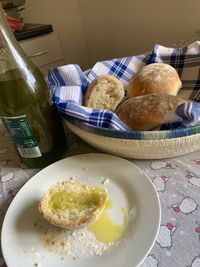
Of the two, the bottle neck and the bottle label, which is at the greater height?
the bottle neck

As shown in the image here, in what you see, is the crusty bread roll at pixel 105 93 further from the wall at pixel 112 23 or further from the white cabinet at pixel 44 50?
the white cabinet at pixel 44 50

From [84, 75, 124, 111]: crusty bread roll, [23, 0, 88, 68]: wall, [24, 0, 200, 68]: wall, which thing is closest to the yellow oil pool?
[84, 75, 124, 111]: crusty bread roll

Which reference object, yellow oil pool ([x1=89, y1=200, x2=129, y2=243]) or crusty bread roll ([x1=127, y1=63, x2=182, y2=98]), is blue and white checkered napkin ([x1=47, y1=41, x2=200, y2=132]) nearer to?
crusty bread roll ([x1=127, y1=63, x2=182, y2=98])

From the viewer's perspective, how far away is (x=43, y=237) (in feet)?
1.34

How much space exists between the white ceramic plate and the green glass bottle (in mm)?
54

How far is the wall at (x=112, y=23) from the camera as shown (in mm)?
1316

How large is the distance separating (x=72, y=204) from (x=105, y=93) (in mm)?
346

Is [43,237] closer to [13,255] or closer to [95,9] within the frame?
[13,255]

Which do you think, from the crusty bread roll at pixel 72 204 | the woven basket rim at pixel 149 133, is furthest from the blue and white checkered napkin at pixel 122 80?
the crusty bread roll at pixel 72 204

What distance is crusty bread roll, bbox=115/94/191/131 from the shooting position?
53 cm

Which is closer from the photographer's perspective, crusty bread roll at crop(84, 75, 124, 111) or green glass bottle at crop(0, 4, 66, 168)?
green glass bottle at crop(0, 4, 66, 168)

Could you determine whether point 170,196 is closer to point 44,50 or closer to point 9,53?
point 9,53

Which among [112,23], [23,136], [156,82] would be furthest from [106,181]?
[112,23]

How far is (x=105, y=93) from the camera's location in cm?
69
